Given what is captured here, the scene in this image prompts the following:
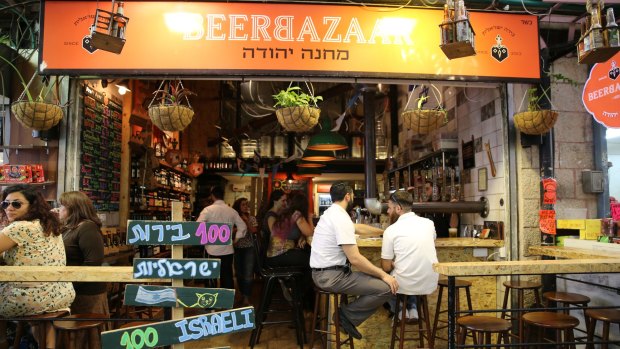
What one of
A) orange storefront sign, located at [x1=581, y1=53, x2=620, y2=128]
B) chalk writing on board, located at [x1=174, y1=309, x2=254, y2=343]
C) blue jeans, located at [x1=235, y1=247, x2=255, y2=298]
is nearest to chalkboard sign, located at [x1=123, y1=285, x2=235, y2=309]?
chalk writing on board, located at [x1=174, y1=309, x2=254, y2=343]

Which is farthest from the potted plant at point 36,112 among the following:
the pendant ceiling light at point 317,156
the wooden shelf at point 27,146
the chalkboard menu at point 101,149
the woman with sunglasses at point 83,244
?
the pendant ceiling light at point 317,156

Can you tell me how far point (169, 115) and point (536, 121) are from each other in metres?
3.22

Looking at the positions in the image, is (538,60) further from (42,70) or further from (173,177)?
(173,177)

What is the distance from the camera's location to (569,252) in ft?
12.9

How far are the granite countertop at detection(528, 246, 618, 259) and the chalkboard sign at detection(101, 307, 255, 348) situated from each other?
2.96m

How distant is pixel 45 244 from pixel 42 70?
154cm

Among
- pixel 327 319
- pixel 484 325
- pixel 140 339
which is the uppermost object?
pixel 140 339

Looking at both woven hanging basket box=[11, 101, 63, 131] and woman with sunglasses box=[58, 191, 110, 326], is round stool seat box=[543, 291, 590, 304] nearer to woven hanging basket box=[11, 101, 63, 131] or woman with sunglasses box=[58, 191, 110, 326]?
woman with sunglasses box=[58, 191, 110, 326]

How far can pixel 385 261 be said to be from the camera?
370 cm

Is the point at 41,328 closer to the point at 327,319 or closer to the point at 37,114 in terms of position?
the point at 37,114

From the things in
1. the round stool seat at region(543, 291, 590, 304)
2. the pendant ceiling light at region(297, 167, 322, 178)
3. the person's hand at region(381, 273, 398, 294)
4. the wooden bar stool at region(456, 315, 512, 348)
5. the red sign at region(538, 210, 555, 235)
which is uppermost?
the pendant ceiling light at region(297, 167, 322, 178)

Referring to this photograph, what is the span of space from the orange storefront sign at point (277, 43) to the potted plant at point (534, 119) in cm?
32

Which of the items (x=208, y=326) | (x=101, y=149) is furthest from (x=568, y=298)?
(x=101, y=149)

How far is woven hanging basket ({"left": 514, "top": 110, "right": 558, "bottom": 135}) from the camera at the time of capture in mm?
4094
